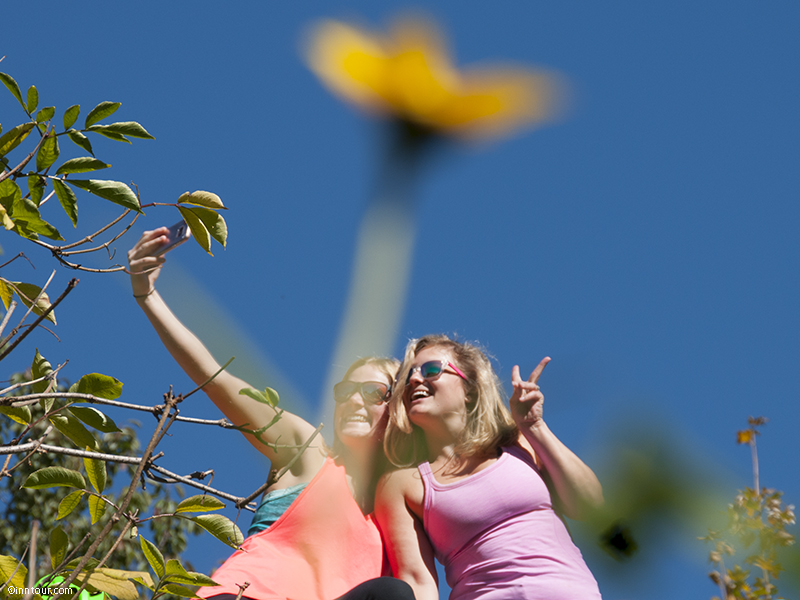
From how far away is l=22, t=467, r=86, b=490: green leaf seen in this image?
1.10 meters

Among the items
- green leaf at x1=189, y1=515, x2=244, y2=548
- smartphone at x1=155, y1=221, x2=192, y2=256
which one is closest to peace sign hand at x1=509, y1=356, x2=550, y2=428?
smartphone at x1=155, y1=221, x2=192, y2=256

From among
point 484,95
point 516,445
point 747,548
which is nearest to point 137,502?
point 516,445

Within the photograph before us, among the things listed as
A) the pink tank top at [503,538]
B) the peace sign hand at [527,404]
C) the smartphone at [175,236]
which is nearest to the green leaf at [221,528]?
the smartphone at [175,236]

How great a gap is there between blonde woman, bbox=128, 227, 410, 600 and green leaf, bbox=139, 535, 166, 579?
56 cm

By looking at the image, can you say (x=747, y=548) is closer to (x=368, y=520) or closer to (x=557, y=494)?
(x=557, y=494)

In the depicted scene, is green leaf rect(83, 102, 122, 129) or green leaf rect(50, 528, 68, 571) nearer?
green leaf rect(50, 528, 68, 571)

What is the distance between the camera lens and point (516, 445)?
2.28 meters

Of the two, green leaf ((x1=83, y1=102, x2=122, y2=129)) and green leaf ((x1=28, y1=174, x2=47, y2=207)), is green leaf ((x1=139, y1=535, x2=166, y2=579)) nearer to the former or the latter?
green leaf ((x1=28, y1=174, x2=47, y2=207))

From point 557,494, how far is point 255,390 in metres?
1.22

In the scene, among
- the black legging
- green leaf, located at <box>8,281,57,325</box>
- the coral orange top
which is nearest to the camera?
green leaf, located at <box>8,281,57,325</box>

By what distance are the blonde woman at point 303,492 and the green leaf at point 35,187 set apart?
0.59 m

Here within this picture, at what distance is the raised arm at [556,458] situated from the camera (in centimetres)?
207

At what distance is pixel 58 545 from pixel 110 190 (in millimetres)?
589

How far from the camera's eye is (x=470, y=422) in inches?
92.7
